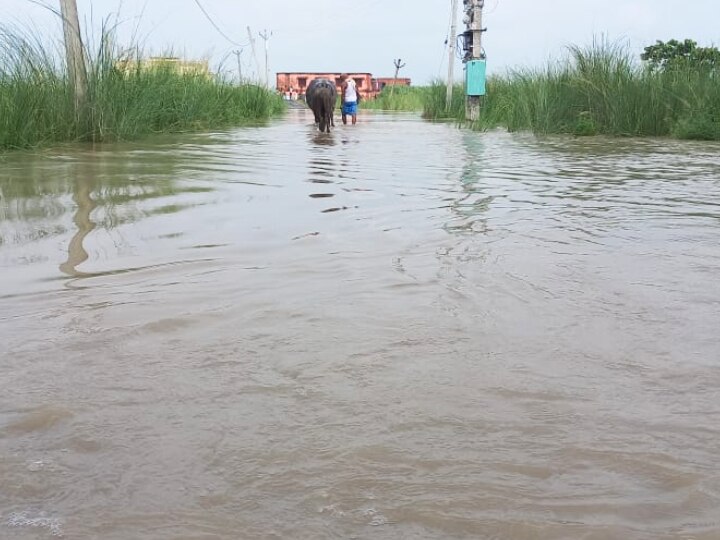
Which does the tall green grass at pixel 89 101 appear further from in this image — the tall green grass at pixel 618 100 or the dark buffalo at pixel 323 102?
the tall green grass at pixel 618 100

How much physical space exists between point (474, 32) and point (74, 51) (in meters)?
9.83

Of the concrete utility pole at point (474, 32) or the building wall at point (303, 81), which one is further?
the building wall at point (303, 81)

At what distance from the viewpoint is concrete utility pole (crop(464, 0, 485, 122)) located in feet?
50.4

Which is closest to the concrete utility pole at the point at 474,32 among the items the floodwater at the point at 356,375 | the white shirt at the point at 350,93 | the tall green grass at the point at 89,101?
the white shirt at the point at 350,93

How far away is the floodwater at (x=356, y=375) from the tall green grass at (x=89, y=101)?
10.8ft

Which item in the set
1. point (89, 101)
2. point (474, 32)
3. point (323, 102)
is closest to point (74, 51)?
point (89, 101)

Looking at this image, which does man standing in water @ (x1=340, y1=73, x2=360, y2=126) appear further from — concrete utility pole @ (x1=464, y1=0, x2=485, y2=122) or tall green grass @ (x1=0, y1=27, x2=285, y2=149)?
tall green grass @ (x1=0, y1=27, x2=285, y2=149)

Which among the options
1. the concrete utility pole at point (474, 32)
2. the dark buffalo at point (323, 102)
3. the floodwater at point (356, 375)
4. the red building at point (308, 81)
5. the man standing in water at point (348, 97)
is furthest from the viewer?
the red building at point (308, 81)

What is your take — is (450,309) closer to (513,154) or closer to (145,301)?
(145,301)

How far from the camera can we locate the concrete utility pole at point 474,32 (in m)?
15.4

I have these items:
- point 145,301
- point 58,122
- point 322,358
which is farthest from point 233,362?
point 58,122

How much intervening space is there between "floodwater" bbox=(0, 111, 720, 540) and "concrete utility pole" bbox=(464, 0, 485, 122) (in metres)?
12.4

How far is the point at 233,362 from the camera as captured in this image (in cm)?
175

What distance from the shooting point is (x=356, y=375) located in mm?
1681
